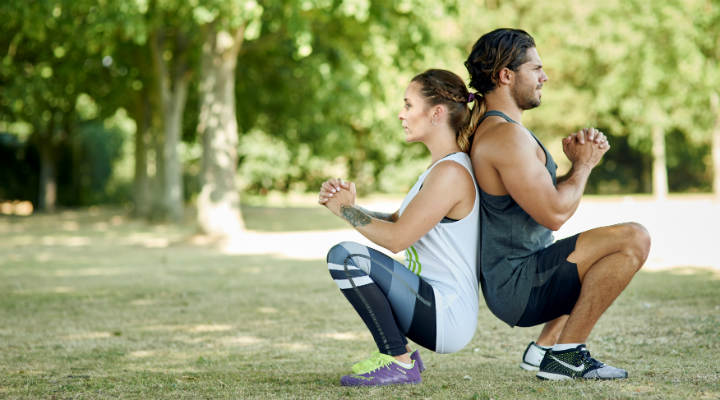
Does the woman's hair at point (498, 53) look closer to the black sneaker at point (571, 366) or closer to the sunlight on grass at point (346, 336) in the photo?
the black sneaker at point (571, 366)

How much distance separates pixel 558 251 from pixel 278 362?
77.9 inches

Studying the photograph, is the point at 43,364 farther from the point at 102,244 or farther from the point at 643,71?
the point at 643,71

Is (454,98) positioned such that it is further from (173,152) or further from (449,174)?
(173,152)

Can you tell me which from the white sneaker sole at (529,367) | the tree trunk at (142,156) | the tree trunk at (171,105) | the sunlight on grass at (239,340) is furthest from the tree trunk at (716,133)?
the white sneaker sole at (529,367)

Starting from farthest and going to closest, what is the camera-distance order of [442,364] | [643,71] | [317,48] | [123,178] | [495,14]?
[495,14] → [123,178] → [643,71] → [317,48] → [442,364]

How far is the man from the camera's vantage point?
3.86 m

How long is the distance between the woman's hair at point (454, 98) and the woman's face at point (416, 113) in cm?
3

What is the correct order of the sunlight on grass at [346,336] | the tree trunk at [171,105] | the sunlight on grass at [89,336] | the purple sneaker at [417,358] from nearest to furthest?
the purple sneaker at [417,358] → the sunlight on grass at [346,336] → the sunlight on grass at [89,336] → the tree trunk at [171,105]

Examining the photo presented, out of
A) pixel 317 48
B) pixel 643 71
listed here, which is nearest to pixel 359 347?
pixel 317 48

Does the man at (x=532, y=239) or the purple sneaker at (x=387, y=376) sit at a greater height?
the man at (x=532, y=239)

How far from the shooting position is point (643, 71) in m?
28.8

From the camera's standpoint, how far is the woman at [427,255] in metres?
3.88

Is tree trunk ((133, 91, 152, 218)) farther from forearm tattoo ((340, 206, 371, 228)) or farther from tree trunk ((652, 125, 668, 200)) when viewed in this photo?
forearm tattoo ((340, 206, 371, 228))

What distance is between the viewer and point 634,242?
388 centimetres
